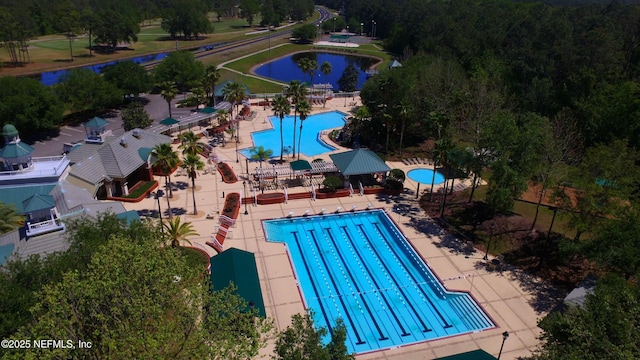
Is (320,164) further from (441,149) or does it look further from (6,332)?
(6,332)

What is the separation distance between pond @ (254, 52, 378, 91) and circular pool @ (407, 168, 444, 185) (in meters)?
51.7

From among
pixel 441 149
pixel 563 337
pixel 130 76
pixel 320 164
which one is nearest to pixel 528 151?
pixel 441 149

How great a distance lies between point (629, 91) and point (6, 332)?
70.0 m

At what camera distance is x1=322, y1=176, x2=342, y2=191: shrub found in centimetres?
4962

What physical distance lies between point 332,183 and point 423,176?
559 inches

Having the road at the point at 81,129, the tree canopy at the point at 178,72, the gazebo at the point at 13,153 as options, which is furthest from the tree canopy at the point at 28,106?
the tree canopy at the point at 178,72

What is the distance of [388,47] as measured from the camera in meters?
159

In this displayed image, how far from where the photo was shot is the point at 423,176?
5656 cm

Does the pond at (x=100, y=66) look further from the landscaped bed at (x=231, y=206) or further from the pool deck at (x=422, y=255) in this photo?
the landscaped bed at (x=231, y=206)

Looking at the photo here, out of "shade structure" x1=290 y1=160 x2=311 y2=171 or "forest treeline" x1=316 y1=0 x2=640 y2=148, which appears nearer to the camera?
"shade structure" x1=290 y1=160 x2=311 y2=171

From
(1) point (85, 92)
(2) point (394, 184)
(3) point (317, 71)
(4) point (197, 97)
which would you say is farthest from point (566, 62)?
(1) point (85, 92)

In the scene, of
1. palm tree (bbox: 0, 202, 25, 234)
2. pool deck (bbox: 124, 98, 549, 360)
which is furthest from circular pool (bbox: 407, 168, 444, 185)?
palm tree (bbox: 0, 202, 25, 234)

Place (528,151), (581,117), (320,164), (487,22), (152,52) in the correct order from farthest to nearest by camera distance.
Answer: (152,52)
(487,22)
(581,117)
(320,164)
(528,151)

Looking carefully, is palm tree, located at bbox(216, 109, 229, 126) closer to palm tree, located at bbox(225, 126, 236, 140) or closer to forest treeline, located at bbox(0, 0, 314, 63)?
palm tree, located at bbox(225, 126, 236, 140)
